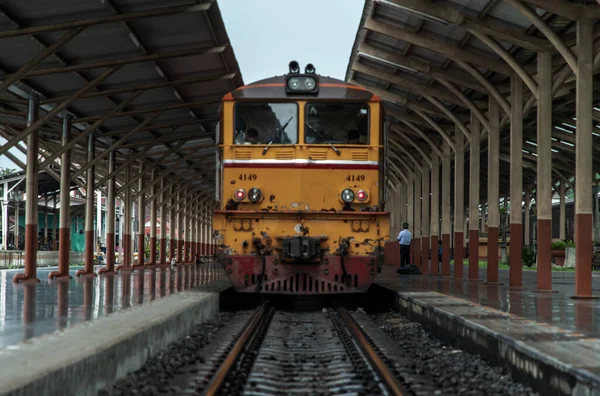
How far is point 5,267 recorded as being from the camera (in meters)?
35.5

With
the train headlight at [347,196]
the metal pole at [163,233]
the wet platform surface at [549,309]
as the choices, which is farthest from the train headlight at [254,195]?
the metal pole at [163,233]

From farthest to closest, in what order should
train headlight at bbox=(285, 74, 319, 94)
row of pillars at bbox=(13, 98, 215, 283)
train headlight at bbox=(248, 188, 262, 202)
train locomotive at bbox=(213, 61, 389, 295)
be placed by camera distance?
row of pillars at bbox=(13, 98, 215, 283), train headlight at bbox=(285, 74, 319, 94), train headlight at bbox=(248, 188, 262, 202), train locomotive at bbox=(213, 61, 389, 295)

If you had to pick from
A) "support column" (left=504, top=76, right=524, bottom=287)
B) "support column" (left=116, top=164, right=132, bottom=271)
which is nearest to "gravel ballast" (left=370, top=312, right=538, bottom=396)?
"support column" (left=504, top=76, right=524, bottom=287)

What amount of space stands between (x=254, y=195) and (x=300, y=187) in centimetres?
81

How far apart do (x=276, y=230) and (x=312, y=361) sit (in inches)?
212

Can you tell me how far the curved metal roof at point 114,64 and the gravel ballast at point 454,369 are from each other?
8.78 m

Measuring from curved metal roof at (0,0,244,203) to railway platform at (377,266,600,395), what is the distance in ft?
24.9

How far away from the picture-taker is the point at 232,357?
8.41 m

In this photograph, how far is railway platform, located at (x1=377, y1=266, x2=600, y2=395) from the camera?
6236mm

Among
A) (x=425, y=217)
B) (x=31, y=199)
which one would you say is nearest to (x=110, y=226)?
(x=31, y=199)

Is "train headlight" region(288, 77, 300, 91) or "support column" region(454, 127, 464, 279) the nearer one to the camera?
"train headlight" region(288, 77, 300, 91)

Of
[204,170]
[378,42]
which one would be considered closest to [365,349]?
[378,42]

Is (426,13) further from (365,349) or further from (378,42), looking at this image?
(365,349)

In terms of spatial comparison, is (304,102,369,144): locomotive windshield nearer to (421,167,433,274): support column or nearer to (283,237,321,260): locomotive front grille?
(283,237,321,260): locomotive front grille
